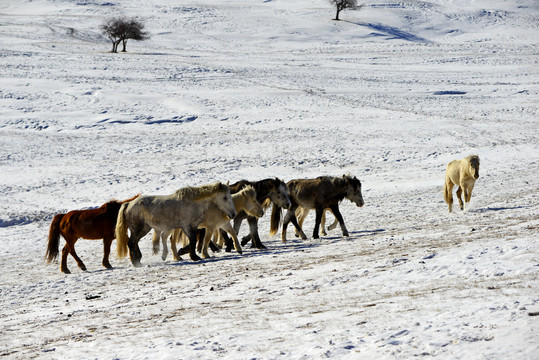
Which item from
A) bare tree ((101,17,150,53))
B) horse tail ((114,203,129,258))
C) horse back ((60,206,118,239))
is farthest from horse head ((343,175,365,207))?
bare tree ((101,17,150,53))

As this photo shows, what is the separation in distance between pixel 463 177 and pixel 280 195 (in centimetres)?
549

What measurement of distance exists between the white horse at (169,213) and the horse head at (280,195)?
2006mm

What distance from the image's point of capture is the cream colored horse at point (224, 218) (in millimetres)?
13438

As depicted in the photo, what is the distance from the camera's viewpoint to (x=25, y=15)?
83.6 meters

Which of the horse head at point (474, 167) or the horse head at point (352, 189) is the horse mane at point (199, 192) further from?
the horse head at point (474, 167)

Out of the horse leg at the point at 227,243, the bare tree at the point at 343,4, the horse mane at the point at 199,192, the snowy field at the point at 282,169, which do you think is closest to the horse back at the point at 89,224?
the snowy field at the point at 282,169

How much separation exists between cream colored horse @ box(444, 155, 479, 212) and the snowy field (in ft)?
1.82

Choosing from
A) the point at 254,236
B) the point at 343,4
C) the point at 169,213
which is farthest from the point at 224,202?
the point at 343,4

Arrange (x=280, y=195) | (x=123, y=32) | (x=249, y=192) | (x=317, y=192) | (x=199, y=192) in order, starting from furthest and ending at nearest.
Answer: (x=123, y=32), (x=317, y=192), (x=280, y=195), (x=249, y=192), (x=199, y=192)

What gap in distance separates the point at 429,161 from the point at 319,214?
550 inches

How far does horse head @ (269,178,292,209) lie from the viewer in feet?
49.3

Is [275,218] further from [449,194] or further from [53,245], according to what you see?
[53,245]

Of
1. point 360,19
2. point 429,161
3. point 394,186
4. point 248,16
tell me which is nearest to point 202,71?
point 429,161

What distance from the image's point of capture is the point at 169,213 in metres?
13.1
